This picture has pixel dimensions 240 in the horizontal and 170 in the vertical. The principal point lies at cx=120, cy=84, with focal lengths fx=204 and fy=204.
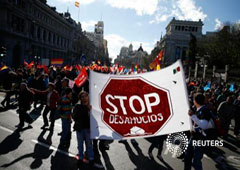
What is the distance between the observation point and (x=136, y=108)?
404cm

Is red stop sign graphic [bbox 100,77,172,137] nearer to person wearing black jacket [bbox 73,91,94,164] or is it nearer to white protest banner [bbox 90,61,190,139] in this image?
white protest banner [bbox 90,61,190,139]

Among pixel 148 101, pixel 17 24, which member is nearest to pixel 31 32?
pixel 17 24

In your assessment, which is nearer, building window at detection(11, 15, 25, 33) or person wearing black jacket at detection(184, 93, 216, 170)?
person wearing black jacket at detection(184, 93, 216, 170)

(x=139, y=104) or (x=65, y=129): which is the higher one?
(x=139, y=104)

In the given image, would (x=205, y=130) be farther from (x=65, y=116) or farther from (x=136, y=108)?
(x=65, y=116)

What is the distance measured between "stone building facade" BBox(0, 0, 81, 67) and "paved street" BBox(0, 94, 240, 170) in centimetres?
3068

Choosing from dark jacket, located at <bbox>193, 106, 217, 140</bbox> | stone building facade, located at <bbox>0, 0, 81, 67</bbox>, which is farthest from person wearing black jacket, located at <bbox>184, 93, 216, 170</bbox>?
stone building facade, located at <bbox>0, 0, 81, 67</bbox>

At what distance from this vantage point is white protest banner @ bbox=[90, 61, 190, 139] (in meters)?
3.93

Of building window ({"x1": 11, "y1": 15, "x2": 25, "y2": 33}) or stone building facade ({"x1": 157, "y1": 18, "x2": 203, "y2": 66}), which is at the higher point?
stone building facade ({"x1": 157, "y1": 18, "x2": 203, "y2": 66})

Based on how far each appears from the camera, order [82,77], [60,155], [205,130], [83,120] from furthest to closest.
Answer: [82,77] < [60,155] < [83,120] < [205,130]

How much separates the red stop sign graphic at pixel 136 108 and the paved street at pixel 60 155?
1.51 m

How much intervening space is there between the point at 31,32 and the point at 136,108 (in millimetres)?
45142

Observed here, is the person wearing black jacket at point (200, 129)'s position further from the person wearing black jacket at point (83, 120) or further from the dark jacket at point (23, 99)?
the dark jacket at point (23, 99)

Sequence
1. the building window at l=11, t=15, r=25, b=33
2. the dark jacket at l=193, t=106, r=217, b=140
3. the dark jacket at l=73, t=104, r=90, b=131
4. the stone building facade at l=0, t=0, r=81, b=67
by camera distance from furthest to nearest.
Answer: the building window at l=11, t=15, r=25, b=33 → the stone building facade at l=0, t=0, r=81, b=67 → the dark jacket at l=73, t=104, r=90, b=131 → the dark jacket at l=193, t=106, r=217, b=140
